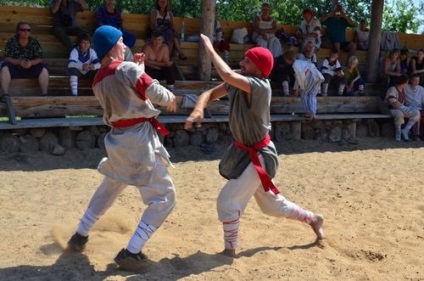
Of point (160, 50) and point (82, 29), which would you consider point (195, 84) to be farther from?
point (82, 29)

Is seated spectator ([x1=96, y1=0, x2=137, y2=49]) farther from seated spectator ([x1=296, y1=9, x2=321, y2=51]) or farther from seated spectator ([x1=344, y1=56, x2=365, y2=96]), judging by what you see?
seated spectator ([x1=344, y1=56, x2=365, y2=96])

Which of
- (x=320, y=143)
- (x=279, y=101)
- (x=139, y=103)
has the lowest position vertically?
(x=320, y=143)

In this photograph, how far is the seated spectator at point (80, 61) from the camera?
9.49 metres

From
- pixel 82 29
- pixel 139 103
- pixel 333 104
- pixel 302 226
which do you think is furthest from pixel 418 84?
pixel 139 103

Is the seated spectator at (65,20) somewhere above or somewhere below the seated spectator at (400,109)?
above

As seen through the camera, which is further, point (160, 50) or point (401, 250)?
point (160, 50)

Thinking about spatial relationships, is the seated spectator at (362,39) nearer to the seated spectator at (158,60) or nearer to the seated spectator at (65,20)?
the seated spectator at (158,60)

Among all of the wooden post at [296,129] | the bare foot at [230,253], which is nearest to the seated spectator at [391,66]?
the wooden post at [296,129]

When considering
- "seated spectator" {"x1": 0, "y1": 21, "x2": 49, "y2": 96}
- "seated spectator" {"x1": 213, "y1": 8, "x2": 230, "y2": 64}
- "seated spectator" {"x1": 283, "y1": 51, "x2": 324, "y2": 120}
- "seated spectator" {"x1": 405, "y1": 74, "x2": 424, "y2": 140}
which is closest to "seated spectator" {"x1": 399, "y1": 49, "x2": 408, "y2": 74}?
"seated spectator" {"x1": 405, "y1": 74, "x2": 424, "y2": 140}

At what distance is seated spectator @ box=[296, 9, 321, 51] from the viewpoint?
1265cm

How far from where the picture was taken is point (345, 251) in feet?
16.8

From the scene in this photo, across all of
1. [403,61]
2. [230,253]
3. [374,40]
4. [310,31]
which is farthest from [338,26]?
[230,253]

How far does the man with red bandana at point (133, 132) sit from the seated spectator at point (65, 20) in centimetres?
596

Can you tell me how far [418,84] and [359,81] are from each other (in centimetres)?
130
